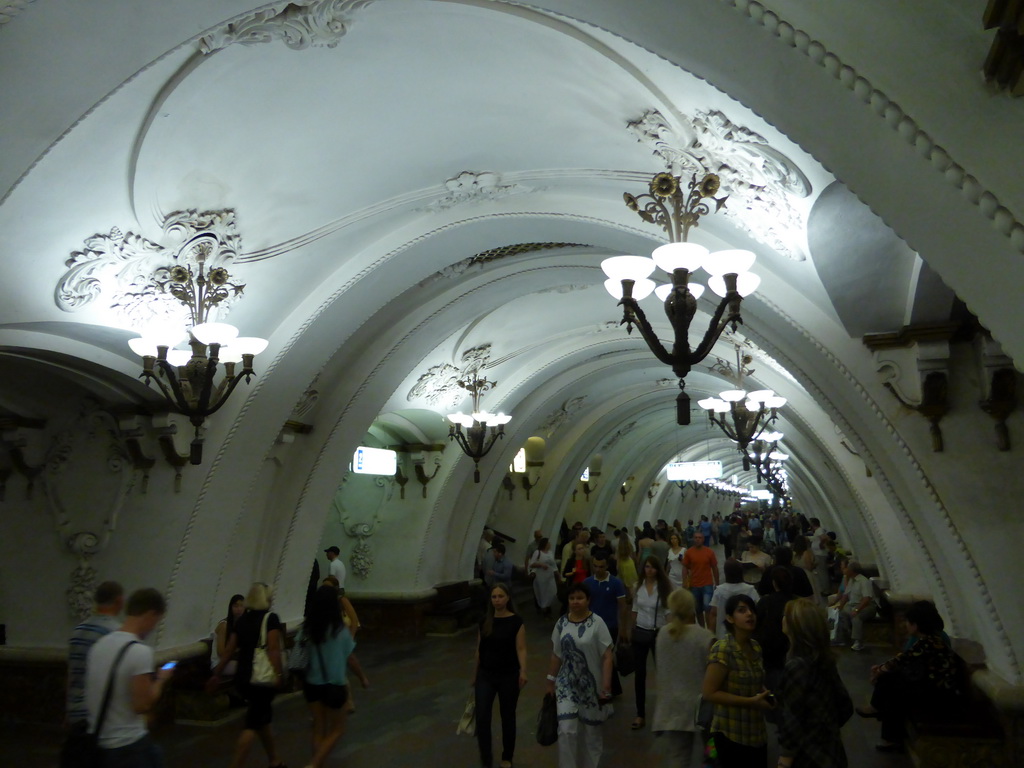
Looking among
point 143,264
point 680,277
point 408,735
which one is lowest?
point 408,735

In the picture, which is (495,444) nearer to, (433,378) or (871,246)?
(433,378)

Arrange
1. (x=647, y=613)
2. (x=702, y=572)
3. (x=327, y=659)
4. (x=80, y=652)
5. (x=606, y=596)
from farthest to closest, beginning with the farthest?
(x=702, y=572)
(x=606, y=596)
(x=647, y=613)
(x=327, y=659)
(x=80, y=652)

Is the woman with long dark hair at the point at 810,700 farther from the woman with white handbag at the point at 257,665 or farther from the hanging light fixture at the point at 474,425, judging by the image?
the hanging light fixture at the point at 474,425

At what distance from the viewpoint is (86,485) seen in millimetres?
6336

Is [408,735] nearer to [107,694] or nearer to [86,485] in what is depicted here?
[107,694]

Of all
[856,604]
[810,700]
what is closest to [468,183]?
[810,700]

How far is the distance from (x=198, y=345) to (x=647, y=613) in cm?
355

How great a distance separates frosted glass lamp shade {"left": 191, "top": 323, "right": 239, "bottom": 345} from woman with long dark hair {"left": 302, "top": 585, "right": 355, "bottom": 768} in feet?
5.72

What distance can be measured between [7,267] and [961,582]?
18.7 ft

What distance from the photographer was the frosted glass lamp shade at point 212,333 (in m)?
4.72

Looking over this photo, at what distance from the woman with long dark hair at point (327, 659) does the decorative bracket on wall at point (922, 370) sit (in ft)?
11.4

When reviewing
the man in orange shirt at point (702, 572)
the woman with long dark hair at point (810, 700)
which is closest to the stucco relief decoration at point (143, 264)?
the woman with long dark hair at point (810, 700)

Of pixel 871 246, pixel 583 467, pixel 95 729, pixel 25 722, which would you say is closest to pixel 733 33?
pixel 871 246

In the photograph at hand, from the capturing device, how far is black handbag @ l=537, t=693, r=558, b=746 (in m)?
3.80
